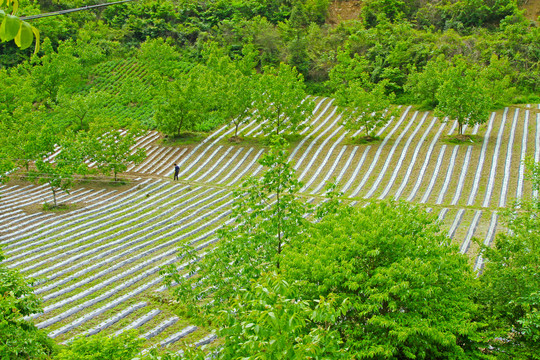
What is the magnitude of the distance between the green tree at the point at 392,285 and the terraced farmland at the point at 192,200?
200 cm

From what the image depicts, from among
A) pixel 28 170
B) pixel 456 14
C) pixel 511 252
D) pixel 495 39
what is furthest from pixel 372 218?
pixel 456 14

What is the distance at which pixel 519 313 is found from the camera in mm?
9672

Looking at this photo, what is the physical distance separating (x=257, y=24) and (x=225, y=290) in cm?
4144

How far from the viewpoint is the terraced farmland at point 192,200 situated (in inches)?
621

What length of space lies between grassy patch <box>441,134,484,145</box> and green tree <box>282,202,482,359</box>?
21.7m

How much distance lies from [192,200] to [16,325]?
659 inches

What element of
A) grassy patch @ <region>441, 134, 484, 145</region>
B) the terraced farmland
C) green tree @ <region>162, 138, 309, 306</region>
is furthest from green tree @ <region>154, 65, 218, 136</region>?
green tree @ <region>162, 138, 309, 306</region>

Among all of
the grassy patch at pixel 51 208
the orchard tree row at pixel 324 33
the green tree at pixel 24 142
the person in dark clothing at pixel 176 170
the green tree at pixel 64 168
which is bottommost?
the grassy patch at pixel 51 208

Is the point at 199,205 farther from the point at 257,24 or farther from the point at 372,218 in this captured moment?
the point at 257,24

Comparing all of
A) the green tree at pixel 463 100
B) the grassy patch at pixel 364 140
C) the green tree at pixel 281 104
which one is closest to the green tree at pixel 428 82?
the green tree at pixel 463 100

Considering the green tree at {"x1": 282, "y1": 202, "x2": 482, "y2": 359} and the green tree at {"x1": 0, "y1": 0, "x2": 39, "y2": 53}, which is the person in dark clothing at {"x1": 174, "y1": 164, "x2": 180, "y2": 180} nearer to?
the green tree at {"x1": 282, "y1": 202, "x2": 482, "y2": 359}

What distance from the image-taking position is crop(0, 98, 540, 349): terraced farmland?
51.8ft

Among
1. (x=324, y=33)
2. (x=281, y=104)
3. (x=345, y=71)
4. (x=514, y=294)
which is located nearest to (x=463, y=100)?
(x=281, y=104)

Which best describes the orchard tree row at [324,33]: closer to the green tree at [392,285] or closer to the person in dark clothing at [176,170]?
the person in dark clothing at [176,170]
